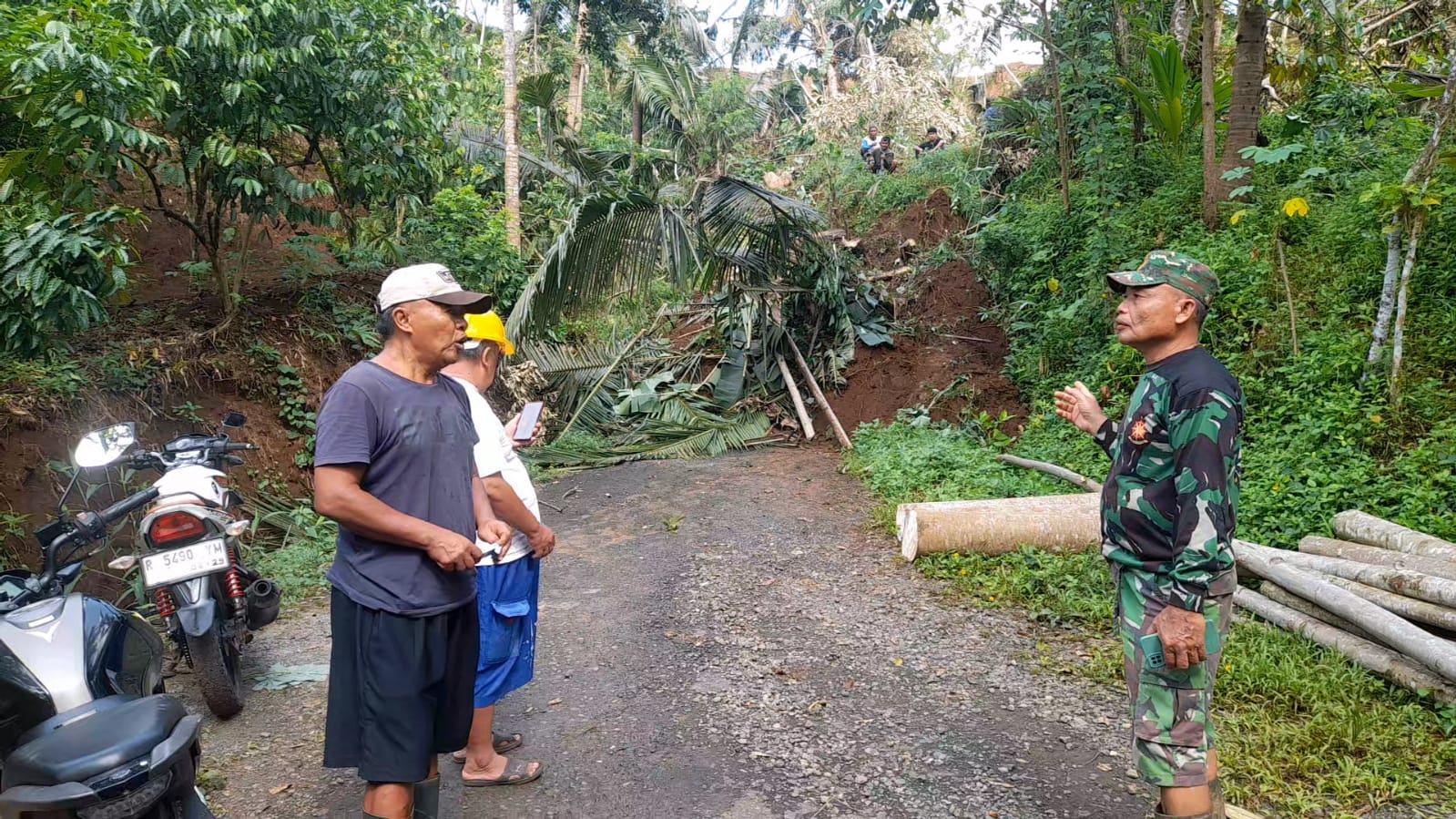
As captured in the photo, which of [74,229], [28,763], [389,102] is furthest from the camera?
[389,102]

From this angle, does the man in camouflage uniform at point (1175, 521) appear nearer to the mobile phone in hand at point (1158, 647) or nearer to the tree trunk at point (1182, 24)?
the mobile phone in hand at point (1158, 647)

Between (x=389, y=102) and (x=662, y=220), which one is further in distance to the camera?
(x=662, y=220)

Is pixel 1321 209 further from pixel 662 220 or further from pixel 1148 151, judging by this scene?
pixel 662 220

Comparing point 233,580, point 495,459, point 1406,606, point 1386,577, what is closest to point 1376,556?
point 1386,577

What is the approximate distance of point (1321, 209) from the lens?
22.6 feet

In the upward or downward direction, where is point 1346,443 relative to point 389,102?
downward

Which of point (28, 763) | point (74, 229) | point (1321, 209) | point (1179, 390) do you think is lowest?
point (28, 763)

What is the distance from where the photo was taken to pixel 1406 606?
12.2ft

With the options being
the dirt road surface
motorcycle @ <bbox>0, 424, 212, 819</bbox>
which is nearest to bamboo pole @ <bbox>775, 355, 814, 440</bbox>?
the dirt road surface

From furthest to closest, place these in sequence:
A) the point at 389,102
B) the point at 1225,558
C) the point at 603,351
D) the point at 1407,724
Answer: the point at 603,351, the point at 389,102, the point at 1407,724, the point at 1225,558

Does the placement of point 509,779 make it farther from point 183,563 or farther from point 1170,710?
point 1170,710

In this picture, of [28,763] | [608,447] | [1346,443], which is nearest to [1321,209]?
[1346,443]

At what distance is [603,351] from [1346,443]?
7824 millimetres

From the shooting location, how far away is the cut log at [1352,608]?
3.33 m
